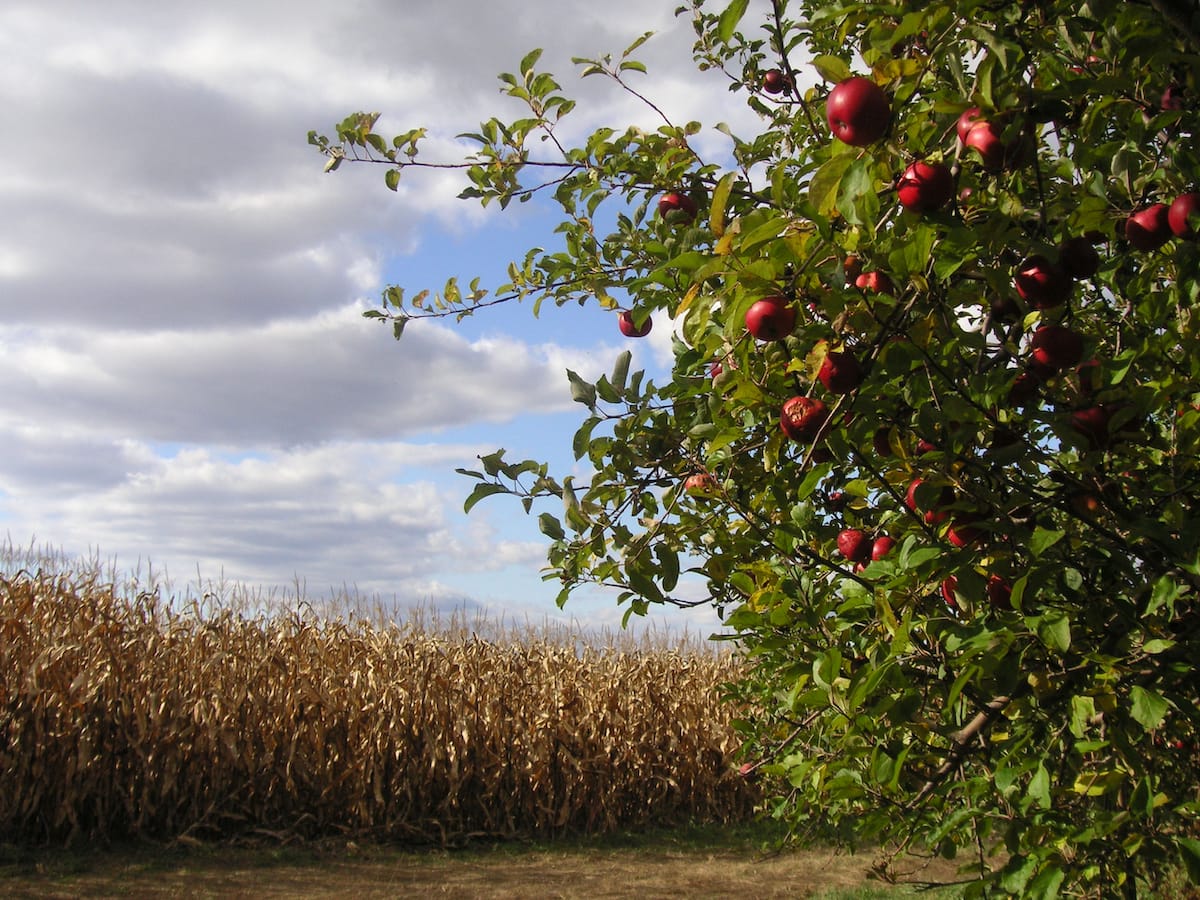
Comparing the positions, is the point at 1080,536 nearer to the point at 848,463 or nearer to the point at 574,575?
the point at 848,463

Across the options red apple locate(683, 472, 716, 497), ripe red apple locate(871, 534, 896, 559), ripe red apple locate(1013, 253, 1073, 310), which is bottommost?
ripe red apple locate(871, 534, 896, 559)

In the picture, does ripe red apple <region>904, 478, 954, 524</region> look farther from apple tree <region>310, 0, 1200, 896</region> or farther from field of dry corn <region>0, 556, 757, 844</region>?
field of dry corn <region>0, 556, 757, 844</region>

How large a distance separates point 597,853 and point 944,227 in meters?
7.47

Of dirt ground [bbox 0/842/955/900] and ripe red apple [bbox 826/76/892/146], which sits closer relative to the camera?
ripe red apple [bbox 826/76/892/146]

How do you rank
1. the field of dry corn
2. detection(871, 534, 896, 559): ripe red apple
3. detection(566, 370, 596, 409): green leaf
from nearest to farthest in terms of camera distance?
detection(566, 370, 596, 409): green leaf < detection(871, 534, 896, 559): ripe red apple < the field of dry corn

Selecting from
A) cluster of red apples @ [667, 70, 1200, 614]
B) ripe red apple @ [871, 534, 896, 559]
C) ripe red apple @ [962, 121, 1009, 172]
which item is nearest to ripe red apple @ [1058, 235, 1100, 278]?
cluster of red apples @ [667, 70, 1200, 614]

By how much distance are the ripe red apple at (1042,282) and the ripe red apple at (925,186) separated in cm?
31

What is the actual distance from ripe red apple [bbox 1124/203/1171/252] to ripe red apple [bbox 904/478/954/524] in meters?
0.66

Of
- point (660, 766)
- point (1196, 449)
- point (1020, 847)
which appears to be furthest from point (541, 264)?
point (660, 766)

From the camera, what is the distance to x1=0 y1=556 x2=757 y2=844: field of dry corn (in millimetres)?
7355

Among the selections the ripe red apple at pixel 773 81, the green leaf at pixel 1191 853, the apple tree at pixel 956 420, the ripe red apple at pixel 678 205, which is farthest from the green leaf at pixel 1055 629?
the ripe red apple at pixel 773 81

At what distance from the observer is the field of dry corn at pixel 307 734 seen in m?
7.36

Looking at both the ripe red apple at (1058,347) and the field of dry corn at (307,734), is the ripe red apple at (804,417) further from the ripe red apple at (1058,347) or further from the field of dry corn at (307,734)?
the field of dry corn at (307,734)

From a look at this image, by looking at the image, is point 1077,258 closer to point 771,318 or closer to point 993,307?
point 993,307
